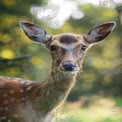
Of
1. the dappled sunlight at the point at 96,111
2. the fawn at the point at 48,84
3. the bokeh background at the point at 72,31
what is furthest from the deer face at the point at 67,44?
the dappled sunlight at the point at 96,111

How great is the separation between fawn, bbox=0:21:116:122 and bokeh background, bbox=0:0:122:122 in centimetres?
36

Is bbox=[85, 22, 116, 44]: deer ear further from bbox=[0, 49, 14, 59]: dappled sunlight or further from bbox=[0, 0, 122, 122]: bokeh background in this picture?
bbox=[0, 49, 14, 59]: dappled sunlight

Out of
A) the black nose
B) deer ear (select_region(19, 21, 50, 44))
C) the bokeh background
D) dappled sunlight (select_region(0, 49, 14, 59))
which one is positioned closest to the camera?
the black nose

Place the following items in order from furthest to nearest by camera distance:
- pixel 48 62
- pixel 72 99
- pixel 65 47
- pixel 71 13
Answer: pixel 72 99 → pixel 71 13 → pixel 48 62 → pixel 65 47

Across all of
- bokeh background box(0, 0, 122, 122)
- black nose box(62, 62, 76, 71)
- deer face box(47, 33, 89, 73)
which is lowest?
black nose box(62, 62, 76, 71)

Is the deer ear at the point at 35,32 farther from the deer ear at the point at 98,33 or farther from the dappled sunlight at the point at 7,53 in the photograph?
the dappled sunlight at the point at 7,53

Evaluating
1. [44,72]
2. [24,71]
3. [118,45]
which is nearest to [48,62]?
[44,72]

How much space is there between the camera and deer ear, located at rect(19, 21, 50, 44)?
6.22ft

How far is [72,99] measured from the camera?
8.70 ft

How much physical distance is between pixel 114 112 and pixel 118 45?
10.1 inches

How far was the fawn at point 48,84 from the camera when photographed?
1.82 m

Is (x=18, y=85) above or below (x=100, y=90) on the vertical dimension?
below

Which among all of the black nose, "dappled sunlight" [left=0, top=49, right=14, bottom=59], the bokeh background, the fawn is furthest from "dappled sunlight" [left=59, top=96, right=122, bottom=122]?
the black nose

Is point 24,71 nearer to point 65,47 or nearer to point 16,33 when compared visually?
point 16,33
